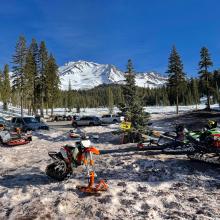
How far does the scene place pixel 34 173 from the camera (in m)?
9.98

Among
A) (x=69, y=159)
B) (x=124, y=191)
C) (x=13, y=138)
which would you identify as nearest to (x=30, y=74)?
(x=13, y=138)

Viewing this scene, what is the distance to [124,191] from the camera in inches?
299

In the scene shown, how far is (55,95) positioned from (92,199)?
58.0m

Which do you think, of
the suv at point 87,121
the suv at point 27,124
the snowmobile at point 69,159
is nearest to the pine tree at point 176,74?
the suv at point 87,121

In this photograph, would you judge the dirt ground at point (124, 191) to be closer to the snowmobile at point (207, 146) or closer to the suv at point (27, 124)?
the snowmobile at point (207, 146)

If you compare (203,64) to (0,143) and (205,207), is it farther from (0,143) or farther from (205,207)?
(205,207)

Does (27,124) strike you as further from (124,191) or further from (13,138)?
(124,191)

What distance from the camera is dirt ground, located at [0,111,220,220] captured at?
6.35 meters

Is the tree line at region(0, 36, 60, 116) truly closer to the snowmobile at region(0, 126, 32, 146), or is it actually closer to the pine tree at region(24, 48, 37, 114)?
the pine tree at region(24, 48, 37, 114)

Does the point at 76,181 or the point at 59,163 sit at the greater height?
the point at 59,163

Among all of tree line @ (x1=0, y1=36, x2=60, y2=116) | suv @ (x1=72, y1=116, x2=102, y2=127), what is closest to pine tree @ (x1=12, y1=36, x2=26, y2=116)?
tree line @ (x1=0, y1=36, x2=60, y2=116)

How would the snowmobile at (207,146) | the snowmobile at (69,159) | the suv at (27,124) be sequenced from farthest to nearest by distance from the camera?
1. the suv at (27,124)
2. the snowmobile at (207,146)
3. the snowmobile at (69,159)

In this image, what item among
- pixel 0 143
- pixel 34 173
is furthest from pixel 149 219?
pixel 0 143

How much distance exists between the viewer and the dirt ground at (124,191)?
250 inches
